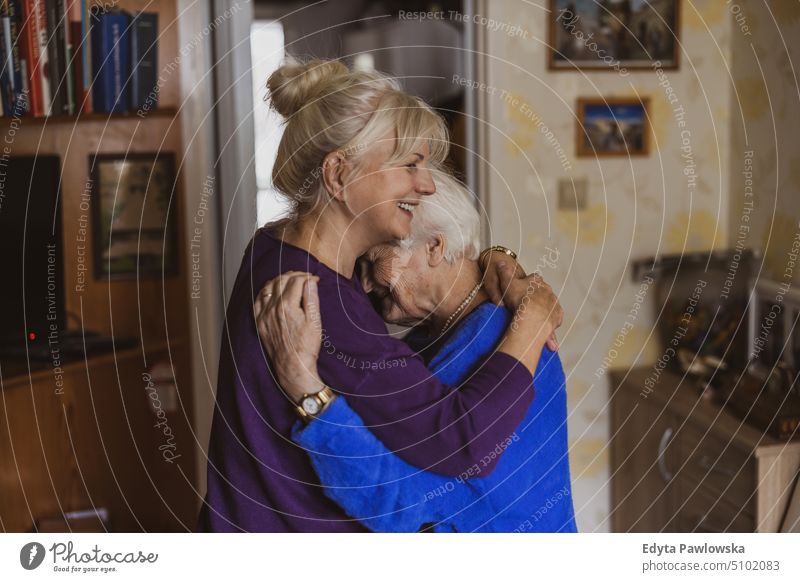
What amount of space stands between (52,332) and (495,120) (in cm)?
94

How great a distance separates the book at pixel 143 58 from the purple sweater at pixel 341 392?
745 mm

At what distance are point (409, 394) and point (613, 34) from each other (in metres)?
1.15

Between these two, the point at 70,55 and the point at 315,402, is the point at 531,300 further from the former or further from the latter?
the point at 70,55

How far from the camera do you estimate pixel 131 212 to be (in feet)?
6.11

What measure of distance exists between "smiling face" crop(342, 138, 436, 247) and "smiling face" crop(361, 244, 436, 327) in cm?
3

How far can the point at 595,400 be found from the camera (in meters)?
2.01

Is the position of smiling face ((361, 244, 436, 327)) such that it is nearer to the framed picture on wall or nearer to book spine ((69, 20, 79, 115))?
book spine ((69, 20, 79, 115))

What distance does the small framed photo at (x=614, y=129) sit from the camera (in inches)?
74.2

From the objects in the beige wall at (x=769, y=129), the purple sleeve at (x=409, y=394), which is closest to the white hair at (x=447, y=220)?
the purple sleeve at (x=409, y=394)

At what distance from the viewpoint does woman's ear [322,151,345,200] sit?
0.96 m

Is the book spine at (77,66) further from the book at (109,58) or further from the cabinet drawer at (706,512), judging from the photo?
the cabinet drawer at (706,512)

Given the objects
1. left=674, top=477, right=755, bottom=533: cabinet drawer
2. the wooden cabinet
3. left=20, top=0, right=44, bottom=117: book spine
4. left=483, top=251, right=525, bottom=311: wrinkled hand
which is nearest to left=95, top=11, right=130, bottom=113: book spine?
left=20, top=0, right=44, bottom=117: book spine
